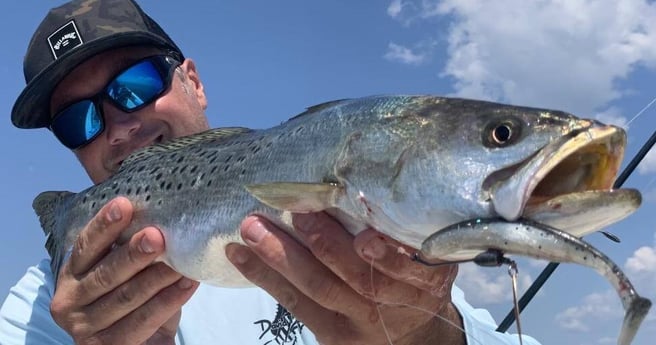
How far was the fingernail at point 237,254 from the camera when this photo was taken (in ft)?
10.7

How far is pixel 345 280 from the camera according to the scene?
3002mm

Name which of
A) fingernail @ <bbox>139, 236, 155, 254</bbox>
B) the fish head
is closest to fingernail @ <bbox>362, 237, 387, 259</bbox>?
the fish head

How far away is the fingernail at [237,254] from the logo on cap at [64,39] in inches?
106

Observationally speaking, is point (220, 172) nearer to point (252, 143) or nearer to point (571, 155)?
point (252, 143)

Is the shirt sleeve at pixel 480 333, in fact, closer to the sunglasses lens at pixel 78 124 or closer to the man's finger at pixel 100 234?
the man's finger at pixel 100 234

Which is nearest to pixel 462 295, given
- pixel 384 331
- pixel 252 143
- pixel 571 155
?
pixel 384 331

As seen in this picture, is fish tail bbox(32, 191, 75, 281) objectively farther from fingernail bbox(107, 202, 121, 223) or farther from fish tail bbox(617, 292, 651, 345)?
fish tail bbox(617, 292, 651, 345)

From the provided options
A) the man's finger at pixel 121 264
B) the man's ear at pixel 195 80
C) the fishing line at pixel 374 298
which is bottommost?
the fishing line at pixel 374 298

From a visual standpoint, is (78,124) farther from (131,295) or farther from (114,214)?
(131,295)

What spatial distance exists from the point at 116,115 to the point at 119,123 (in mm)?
78

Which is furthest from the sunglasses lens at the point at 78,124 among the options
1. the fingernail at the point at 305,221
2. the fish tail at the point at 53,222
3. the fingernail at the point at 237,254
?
the fingernail at the point at 305,221

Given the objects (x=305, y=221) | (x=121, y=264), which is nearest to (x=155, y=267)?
(x=121, y=264)

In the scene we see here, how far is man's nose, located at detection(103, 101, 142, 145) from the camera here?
518 centimetres

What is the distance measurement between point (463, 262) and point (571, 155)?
530mm
